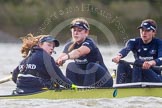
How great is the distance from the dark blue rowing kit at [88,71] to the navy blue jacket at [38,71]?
72 centimetres

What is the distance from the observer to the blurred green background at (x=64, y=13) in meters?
22.2

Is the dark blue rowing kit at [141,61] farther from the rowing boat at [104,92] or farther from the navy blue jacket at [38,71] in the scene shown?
the navy blue jacket at [38,71]

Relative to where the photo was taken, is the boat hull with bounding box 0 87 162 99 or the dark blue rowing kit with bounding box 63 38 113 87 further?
the dark blue rowing kit with bounding box 63 38 113 87

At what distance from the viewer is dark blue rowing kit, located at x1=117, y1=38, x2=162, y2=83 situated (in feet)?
36.2

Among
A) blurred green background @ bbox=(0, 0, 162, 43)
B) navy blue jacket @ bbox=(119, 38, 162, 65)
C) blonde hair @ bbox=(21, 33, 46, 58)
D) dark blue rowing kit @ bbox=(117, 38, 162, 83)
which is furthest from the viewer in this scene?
blurred green background @ bbox=(0, 0, 162, 43)

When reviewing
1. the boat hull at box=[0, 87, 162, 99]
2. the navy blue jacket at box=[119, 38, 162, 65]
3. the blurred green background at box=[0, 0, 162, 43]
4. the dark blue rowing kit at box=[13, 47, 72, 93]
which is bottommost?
the boat hull at box=[0, 87, 162, 99]

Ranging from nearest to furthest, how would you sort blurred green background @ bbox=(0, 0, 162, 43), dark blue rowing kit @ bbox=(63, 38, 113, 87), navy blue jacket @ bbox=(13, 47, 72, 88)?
1. navy blue jacket @ bbox=(13, 47, 72, 88)
2. dark blue rowing kit @ bbox=(63, 38, 113, 87)
3. blurred green background @ bbox=(0, 0, 162, 43)

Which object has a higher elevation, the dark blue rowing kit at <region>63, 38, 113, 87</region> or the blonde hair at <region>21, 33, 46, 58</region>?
the blonde hair at <region>21, 33, 46, 58</region>

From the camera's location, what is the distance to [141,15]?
74.5ft

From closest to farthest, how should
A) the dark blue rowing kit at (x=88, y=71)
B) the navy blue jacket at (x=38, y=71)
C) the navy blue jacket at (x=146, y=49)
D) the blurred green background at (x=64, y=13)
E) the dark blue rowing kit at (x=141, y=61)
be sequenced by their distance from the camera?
the navy blue jacket at (x=38, y=71) → the dark blue rowing kit at (x=88, y=71) → the dark blue rowing kit at (x=141, y=61) → the navy blue jacket at (x=146, y=49) → the blurred green background at (x=64, y=13)

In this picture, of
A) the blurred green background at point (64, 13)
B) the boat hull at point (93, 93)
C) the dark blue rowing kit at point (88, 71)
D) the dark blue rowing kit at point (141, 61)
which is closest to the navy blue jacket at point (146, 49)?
the dark blue rowing kit at point (141, 61)

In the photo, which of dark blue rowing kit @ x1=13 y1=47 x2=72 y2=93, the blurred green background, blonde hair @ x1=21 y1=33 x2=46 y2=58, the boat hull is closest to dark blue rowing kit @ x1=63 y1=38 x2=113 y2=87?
the boat hull

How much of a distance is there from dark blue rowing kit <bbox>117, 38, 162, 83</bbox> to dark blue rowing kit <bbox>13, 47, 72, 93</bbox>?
131cm

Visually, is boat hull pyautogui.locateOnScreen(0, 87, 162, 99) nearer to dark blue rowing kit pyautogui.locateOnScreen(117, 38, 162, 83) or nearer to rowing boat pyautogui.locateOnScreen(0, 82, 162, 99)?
rowing boat pyautogui.locateOnScreen(0, 82, 162, 99)
